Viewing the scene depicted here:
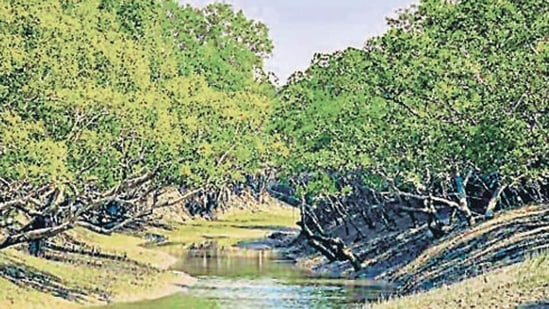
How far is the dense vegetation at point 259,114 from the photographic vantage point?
120 feet

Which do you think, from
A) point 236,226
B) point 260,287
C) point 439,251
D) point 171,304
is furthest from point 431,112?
point 236,226

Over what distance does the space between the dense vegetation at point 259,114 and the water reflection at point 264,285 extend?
178 inches

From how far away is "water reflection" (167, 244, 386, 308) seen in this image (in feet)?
149

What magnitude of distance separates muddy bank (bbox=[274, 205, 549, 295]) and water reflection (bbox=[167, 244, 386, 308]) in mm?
1869

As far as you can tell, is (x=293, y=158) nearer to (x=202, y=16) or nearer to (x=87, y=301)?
(x=202, y=16)

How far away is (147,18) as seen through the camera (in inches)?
2479

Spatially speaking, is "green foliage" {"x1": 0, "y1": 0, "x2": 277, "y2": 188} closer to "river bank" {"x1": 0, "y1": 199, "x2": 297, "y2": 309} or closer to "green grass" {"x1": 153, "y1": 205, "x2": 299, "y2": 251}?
"river bank" {"x1": 0, "y1": 199, "x2": 297, "y2": 309}

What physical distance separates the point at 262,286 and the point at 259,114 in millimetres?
8931

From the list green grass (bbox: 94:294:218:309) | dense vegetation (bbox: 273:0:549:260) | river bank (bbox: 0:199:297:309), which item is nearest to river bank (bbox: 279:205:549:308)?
dense vegetation (bbox: 273:0:549:260)

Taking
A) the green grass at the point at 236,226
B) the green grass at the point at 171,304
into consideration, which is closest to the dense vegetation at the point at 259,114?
the green grass at the point at 171,304

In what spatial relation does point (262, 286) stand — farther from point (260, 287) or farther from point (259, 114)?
point (259, 114)

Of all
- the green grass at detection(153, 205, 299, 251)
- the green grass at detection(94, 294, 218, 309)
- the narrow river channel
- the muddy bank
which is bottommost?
the green grass at detection(94, 294, 218, 309)

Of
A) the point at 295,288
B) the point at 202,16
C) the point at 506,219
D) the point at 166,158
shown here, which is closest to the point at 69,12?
the point at 166,158

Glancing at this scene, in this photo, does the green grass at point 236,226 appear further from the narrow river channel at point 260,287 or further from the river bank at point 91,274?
the narrow river channel at point 260,287
